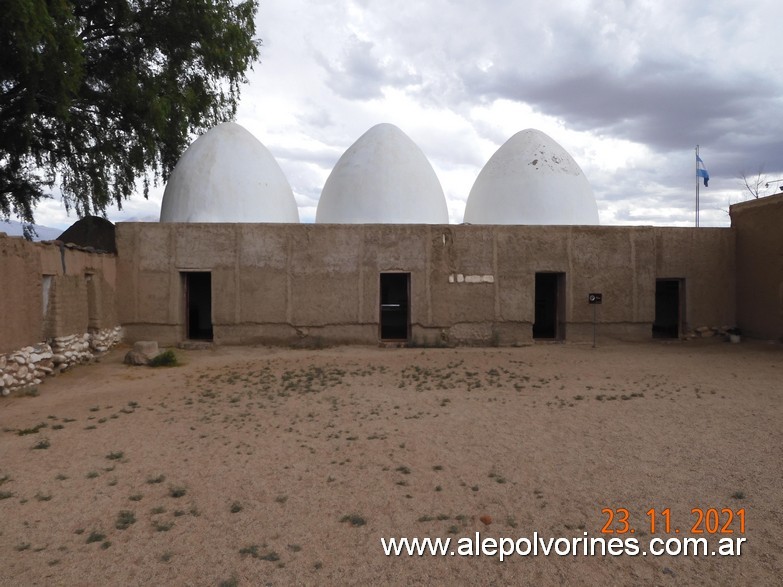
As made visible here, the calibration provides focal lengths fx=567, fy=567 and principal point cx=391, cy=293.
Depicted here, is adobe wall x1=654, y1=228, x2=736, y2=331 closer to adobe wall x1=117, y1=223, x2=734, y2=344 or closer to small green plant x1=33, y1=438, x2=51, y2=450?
adobe wall x1=117, y1=223, x2=734, y2=344

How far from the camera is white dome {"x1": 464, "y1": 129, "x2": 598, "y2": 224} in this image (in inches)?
503

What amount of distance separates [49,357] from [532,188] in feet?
32.6

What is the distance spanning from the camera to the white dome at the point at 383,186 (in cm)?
1234

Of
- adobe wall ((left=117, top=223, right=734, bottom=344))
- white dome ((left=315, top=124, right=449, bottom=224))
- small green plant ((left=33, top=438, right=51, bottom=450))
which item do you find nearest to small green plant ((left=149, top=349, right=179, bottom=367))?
adobe wall ((left=117, top=223, right=734, bottom=344))

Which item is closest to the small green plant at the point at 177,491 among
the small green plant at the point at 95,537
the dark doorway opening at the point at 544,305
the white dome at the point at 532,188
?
the small green plant at the point at 95,537

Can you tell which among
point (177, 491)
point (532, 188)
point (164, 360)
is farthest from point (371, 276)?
point (177, 491)

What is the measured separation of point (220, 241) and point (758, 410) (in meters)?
8.94

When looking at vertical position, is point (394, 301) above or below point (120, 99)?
below

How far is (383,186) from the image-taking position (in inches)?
488

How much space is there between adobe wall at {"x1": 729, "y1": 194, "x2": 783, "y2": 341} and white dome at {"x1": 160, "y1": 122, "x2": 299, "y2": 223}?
9.78 meters

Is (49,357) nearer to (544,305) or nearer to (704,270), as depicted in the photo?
(544,305)

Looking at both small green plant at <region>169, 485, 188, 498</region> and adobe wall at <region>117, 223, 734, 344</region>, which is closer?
small green plant at <region>169, 485, 188, 498</region>

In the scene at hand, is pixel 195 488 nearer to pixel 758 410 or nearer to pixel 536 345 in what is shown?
pixel 758 410

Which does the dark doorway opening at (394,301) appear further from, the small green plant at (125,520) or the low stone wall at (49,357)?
the small green plant at (125,520)
